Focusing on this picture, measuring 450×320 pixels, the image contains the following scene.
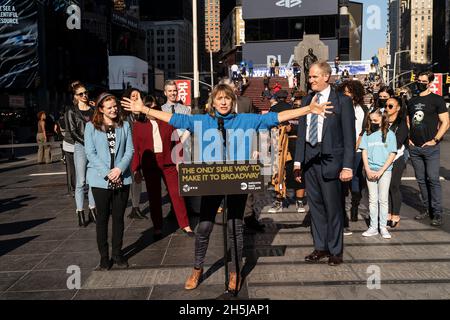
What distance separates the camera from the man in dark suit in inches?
217

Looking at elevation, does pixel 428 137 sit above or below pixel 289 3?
below

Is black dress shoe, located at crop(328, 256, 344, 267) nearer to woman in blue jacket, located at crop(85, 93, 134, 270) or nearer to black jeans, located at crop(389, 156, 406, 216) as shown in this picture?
black jeans, located at crop(389, 156, 406, 216)

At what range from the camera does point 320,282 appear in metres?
5.02

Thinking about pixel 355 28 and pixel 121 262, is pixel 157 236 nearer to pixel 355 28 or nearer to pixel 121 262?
pixel 121 262

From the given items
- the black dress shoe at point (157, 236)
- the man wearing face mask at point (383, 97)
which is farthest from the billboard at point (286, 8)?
the black dress shoe at point (157, 236)

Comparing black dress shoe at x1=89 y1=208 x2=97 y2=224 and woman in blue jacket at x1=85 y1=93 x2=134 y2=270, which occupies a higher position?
woman in blue jacket at x1=85 y1=93 x2=134 y2=270

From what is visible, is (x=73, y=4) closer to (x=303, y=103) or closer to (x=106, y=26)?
(x=106, y=26)

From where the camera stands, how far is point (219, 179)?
4328 mm

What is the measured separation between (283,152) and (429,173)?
2.30 metres

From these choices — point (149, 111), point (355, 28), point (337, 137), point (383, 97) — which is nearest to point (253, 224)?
point (337, 137)

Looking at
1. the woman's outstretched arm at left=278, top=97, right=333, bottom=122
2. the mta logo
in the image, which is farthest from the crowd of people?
the mta logo

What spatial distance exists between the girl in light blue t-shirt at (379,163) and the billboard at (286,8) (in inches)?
2156

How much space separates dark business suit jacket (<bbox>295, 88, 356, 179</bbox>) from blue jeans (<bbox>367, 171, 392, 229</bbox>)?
162cm

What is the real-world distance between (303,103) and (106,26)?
10616 centimetres
